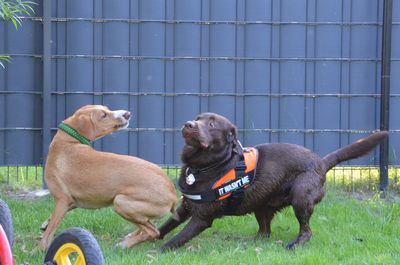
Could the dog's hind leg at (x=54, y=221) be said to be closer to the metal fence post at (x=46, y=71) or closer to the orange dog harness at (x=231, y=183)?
the orange dog harness at (x=231, y=183)

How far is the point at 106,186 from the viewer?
5.29 m

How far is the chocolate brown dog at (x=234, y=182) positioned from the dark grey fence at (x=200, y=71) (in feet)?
5.97

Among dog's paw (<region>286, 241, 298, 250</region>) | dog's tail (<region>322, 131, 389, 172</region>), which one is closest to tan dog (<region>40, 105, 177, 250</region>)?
dog's paw (<region>286, 241, 298, 250</region>)

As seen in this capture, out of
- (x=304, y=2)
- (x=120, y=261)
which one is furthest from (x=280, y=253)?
(x=304, y=2)

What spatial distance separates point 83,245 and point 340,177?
4.53m

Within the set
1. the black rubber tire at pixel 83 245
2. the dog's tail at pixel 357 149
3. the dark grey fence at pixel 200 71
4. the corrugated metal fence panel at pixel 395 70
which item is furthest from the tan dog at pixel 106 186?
the corrugated metal fence panel at pixel 395 70

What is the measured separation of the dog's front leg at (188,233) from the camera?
516 cm

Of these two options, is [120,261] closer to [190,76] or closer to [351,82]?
[190,76]

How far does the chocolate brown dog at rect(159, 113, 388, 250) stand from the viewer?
17.2 feet

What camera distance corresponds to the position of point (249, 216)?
6.29 metres

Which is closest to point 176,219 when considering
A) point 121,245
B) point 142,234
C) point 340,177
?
point 142,234

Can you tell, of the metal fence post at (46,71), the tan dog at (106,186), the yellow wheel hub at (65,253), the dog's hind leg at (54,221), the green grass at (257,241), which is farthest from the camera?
the metal fence post at (46,71)

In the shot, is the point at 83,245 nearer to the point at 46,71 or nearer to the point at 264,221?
the point at 264,221

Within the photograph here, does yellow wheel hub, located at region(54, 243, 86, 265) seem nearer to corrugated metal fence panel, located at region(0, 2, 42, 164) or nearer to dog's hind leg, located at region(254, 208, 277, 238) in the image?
dog's hind leg, located at region(254, 208, 277, 238)
